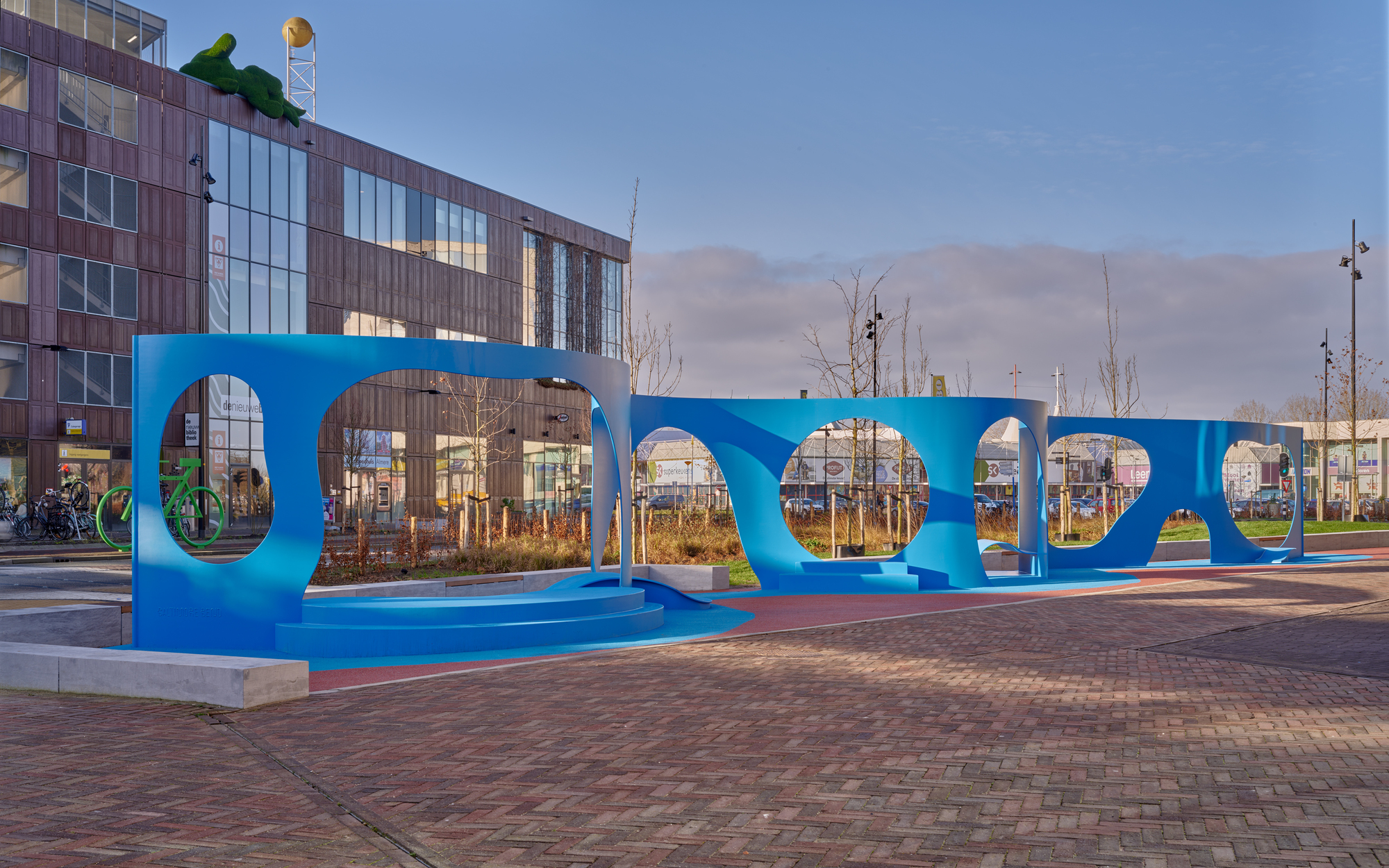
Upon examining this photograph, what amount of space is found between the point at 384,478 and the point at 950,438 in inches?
1277

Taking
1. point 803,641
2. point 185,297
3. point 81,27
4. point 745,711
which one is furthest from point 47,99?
point 745,711

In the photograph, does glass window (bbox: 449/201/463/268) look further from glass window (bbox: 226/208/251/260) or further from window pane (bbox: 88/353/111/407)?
window pane (bbox: 88/353/111/407)

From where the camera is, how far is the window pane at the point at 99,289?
115ft

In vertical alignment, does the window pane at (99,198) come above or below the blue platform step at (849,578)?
above

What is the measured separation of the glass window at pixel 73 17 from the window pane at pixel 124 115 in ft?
6.57

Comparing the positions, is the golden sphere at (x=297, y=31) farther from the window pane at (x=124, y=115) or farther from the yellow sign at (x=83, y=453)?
the yellow sign at (x=83, y=453)

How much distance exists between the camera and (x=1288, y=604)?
15273 millimetres

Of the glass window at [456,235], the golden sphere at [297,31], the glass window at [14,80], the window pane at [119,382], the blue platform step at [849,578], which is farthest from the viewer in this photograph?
the glass window at [456,235]

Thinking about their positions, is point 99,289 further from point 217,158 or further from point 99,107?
point 217,158

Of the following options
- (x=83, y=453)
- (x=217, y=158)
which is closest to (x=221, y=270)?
(x=217, y=158)

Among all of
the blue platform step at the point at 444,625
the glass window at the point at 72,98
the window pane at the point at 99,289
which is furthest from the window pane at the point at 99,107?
the blue platform step at the point at 444,625

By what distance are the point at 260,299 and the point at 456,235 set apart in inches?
441

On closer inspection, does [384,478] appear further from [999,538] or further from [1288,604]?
[1288,604]

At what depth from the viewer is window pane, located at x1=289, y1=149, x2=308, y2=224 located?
41.6 meters
